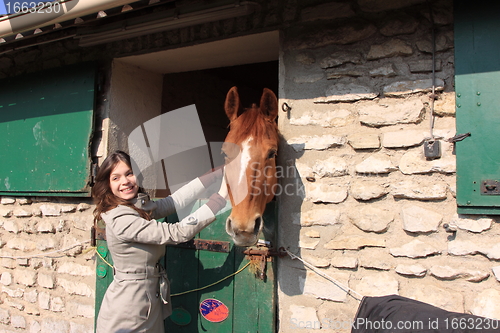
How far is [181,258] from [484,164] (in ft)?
7.27

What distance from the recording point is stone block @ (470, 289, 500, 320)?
1850 mm

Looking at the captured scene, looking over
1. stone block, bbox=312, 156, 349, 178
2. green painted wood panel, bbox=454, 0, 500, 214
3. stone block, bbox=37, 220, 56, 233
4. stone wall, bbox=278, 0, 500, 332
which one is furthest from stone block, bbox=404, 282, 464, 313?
stone block, bbox=37, 220, 56, 233

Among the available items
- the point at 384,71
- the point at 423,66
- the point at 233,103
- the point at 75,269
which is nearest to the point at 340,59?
the point at 384,71

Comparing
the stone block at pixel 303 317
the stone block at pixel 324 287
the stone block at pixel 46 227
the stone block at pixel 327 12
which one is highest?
the stone block at pixel 327 12

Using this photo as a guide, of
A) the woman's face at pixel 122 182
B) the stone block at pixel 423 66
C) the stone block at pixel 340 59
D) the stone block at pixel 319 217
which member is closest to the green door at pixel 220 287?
the stone block at pixel 319 217

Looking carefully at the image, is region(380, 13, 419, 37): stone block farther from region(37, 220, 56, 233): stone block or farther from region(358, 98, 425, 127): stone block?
region(37, 220, 56, 233): stone block

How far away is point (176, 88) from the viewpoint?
13.6 ft

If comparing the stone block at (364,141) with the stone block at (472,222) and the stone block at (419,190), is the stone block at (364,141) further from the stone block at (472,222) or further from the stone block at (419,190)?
the stone block at (472,222)

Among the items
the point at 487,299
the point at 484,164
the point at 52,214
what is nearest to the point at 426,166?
the point at 484,164

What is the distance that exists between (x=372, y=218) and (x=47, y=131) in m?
3.13

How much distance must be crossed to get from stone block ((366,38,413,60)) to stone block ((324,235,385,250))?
1.21m

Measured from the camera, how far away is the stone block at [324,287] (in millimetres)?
2225

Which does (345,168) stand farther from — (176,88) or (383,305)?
(176,88)

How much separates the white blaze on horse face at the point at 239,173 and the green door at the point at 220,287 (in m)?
0.51
